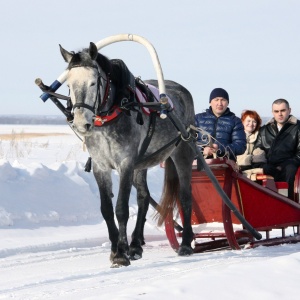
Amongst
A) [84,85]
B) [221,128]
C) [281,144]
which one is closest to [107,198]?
[84,85]

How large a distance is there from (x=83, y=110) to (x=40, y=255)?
2.64 m

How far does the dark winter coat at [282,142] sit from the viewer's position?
384 inches

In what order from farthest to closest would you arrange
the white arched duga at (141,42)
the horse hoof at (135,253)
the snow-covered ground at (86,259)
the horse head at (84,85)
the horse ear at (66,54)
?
1. the horse hoof at (135,253)
2. the white arched duga at (141,42)
3. the horse ear at (66,54)
4. the horse head at (84,85)
5. the snow-covered ground at (86,259)

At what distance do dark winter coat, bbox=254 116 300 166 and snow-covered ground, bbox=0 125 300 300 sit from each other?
111 cm

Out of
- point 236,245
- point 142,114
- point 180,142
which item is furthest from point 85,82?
point 236,245

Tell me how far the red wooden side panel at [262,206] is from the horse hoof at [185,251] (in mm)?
678

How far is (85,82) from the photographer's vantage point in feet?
24.2

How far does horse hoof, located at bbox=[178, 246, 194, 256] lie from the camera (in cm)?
902

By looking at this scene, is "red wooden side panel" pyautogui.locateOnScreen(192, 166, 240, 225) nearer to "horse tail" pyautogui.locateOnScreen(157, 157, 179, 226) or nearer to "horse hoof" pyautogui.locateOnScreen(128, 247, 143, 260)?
"horse tail" pyautogui.locateOnScreen(157, 157, 179, 226)

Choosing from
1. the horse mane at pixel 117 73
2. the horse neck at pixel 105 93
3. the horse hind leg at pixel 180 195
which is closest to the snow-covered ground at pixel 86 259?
the horse hind leg at pixel 180 195

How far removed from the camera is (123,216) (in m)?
7.96

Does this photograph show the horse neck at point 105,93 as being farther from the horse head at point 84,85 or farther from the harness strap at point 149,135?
the harness strap at point 149,135

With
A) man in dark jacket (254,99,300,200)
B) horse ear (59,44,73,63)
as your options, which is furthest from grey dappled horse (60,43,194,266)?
man in dark jacket (254,99,300,200)

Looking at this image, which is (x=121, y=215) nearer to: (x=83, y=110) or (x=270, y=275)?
(x=83, y=110)
